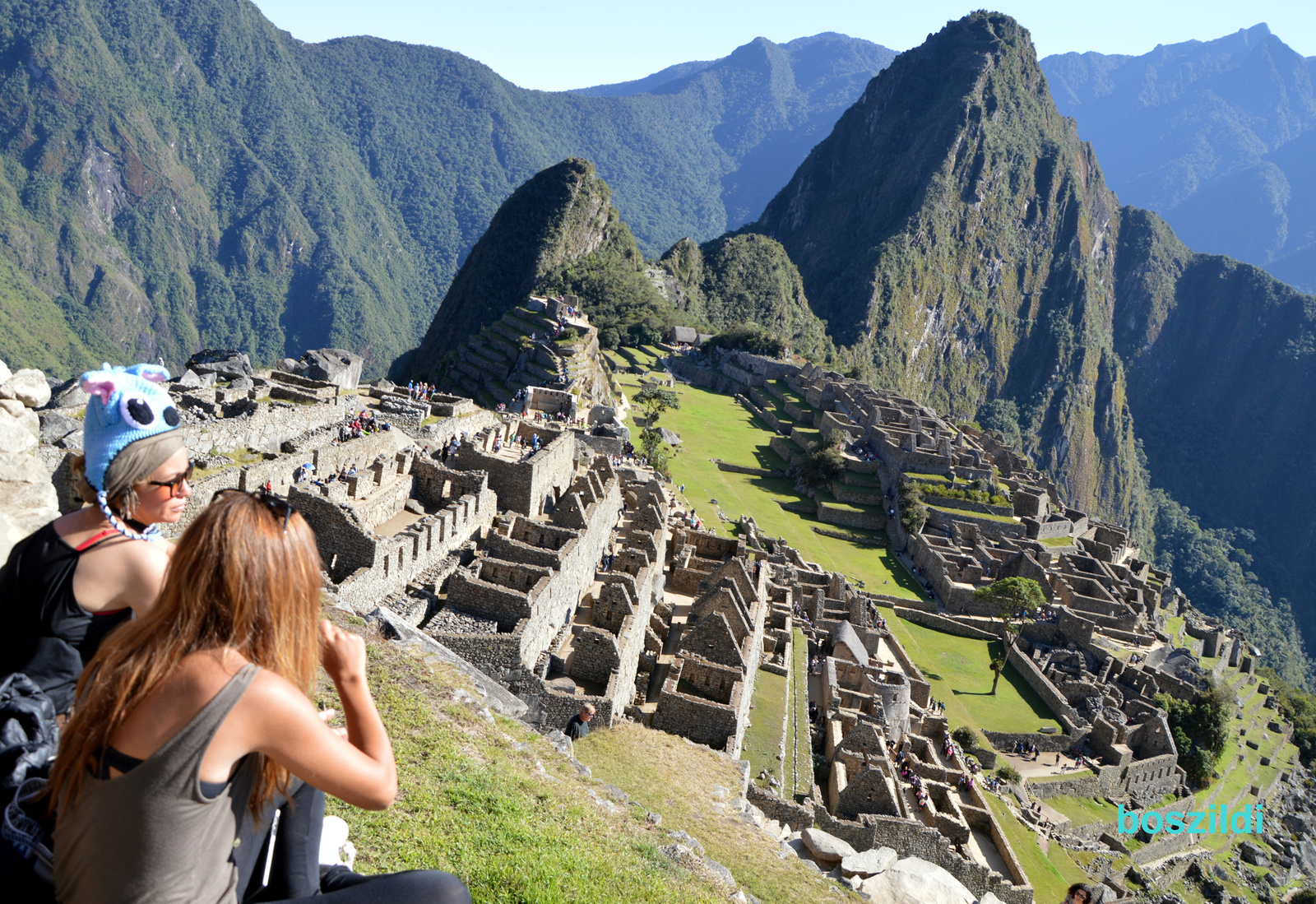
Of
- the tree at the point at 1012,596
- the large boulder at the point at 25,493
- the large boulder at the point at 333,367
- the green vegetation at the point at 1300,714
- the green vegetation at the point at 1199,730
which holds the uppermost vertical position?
the large boulder at the point at 25,493

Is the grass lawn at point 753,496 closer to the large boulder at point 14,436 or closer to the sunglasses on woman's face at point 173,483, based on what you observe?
the large boulder at point 14,436

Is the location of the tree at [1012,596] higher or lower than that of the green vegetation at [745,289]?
lower

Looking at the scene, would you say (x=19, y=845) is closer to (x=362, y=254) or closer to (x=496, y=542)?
(x=496, y=542)

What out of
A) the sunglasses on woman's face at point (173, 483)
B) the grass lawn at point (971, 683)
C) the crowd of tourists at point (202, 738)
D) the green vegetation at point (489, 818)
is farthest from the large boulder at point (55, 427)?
the grass lawn at point (971, 683)

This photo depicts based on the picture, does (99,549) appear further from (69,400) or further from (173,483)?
(69,400)

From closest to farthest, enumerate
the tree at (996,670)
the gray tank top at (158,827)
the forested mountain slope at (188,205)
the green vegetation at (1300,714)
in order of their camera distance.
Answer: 1. the gray tank top at (158,827)
2. the tree at (996,670)
3. the green vegetation at (1300,714)
4. the forested mountain slope at (188,205)

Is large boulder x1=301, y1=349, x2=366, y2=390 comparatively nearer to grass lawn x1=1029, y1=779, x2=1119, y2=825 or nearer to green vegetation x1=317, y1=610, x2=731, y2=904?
green vegetation x1=317, y1=610, x2=731, y2=904

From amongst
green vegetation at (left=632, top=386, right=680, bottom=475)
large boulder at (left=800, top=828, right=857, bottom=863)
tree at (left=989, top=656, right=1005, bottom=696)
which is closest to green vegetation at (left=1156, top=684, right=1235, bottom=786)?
tree at (left=989, top=656, right=1005, bottom=696)
